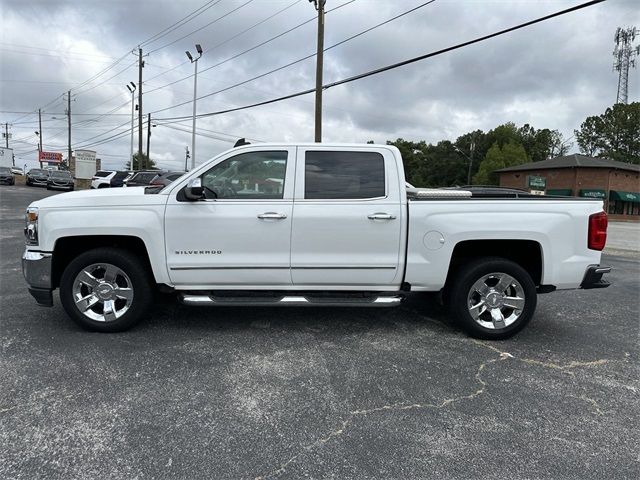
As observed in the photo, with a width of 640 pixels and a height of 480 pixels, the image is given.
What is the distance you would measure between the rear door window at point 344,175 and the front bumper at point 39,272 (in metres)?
2.57

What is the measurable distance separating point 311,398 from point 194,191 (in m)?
2.15

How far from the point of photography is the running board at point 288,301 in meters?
4.39

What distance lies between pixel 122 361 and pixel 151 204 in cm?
147

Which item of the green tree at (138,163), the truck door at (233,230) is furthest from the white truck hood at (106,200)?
the green tree at (138,163)

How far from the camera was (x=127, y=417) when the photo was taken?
9.81 feet

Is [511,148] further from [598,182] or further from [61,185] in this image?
[61,185]

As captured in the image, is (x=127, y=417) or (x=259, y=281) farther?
(x=259, y=281)

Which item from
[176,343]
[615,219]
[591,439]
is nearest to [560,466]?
[591,439]

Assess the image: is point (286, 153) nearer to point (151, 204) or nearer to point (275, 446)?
point (151, 204)

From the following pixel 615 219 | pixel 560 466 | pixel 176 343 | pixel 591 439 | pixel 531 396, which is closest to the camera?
pixel 560 466

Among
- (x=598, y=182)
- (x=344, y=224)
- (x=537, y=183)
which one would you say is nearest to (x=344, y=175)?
(x=344, y=224)

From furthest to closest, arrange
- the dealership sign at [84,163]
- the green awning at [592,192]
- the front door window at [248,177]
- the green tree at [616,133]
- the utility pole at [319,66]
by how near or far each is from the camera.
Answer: the green tree at [616,133]
the green awning at [592,192]
the dealership sign at [84,163]
the utility pole at [319,66]
the front door window at [248,177]

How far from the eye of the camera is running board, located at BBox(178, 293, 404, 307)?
439cm

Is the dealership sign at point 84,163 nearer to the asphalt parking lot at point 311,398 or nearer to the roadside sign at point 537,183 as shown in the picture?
the asphalt parking lot at point 311,398
